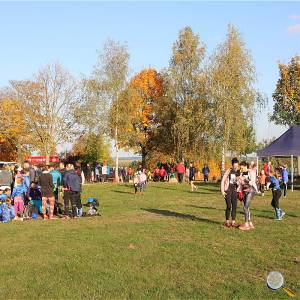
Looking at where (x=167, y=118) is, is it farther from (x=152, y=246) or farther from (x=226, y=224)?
(x=152, y=246)

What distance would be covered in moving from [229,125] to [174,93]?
6953 millimetres

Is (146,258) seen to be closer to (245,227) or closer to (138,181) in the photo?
(245,227)

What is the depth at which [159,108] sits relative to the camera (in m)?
48.1

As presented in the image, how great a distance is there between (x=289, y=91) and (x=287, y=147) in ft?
60.2

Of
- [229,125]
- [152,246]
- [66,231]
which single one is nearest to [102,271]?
[152,246]

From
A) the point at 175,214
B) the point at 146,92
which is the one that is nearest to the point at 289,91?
the point at 146,92

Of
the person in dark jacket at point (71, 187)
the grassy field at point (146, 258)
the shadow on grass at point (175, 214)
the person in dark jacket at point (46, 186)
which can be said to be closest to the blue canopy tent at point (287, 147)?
the shadow on grass at point (175, 214)

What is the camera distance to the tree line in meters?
40.9

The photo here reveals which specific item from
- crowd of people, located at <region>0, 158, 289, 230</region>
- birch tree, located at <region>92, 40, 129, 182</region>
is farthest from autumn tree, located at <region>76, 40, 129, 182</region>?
crowd of people, located at <region>0, 158, 289, 230</region>

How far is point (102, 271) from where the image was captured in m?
8.12

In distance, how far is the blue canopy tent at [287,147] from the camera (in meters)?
→ 29.2

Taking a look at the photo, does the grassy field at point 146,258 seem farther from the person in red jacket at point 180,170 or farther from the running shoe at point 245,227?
the person in red jacket at point 180,170

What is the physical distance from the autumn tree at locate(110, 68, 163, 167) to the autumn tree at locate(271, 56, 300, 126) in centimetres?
1204

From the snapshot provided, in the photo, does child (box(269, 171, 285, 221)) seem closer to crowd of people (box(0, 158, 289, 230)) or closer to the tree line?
crowd of people (box(0, 158, 289, 230))
